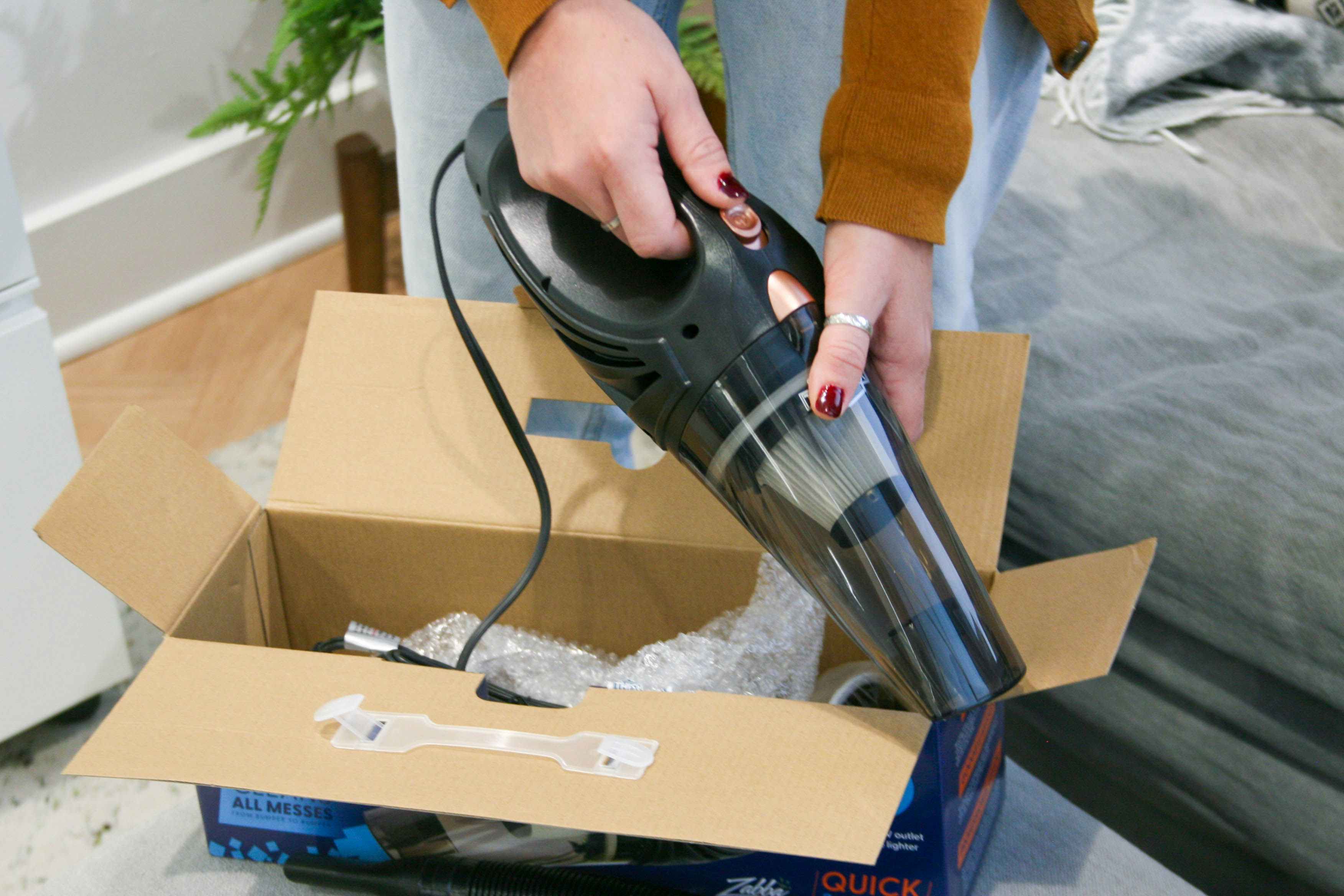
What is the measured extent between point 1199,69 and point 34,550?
3.63 ft

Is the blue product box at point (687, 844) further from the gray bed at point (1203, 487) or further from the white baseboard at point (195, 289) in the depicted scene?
the white baseboard at point (195, 289)

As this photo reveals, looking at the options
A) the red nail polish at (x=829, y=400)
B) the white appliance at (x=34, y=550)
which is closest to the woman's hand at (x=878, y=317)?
the red nail polish at (x=829, y=400)

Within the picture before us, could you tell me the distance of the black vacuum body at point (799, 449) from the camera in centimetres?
48

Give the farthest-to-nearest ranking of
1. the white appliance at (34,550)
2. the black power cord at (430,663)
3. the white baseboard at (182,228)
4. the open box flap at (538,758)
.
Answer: the white baseboard at (182,228), the white appliance at (34,550), the black power cord at (430,663), the open box flap at (538,758)

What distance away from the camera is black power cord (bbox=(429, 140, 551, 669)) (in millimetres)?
584

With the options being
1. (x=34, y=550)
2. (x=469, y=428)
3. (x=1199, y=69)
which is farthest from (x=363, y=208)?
(x=1199, y=69)

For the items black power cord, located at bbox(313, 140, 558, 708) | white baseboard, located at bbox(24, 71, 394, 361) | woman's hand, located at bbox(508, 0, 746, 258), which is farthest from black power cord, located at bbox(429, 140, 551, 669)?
white baseboard, located at bbox(24, 71, 394, 361)

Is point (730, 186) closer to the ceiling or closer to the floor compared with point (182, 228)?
closer to the ceiling

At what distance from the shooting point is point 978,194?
2.26 feet

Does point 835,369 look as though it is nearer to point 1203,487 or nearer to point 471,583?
point 471,583

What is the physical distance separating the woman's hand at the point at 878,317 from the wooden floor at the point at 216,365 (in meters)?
0.93

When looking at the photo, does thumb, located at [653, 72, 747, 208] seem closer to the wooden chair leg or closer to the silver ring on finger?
the silver ring on finger

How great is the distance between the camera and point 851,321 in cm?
48

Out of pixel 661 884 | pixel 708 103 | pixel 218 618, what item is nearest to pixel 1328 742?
pixel 661 884
